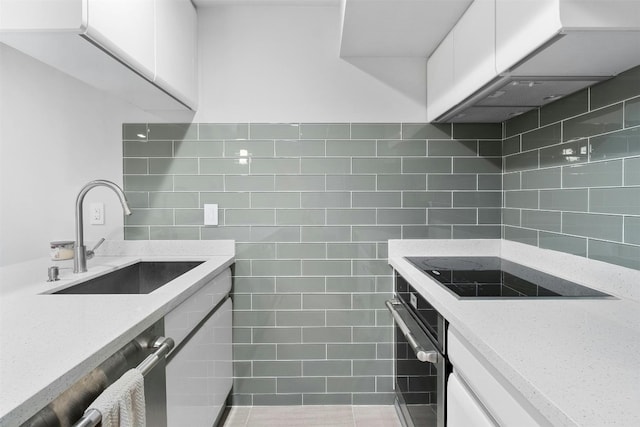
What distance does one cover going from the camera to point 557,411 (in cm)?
58

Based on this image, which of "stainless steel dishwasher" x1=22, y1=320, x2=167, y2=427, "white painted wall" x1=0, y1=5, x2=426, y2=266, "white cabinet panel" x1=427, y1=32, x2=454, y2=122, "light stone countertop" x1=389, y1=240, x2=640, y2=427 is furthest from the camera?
"white painted wall" x1=0, y1=5, x2=426, y2=266

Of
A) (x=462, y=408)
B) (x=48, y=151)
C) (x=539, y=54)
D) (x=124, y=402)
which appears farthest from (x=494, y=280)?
(x=48, y=151)

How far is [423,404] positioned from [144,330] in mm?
1082

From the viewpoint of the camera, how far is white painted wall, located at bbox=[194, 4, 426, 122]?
2084mm

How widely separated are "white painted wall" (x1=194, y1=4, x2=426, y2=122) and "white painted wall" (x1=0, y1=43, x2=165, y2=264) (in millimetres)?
512

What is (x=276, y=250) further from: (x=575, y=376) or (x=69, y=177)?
(x=575, y=376)

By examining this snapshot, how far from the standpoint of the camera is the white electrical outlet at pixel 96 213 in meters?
2.06

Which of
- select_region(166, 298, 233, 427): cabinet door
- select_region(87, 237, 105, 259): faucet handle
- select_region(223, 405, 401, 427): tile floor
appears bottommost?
select_region(223, 405, 401, 427): tile floor

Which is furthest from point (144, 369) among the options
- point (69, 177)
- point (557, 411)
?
point (69, 177)

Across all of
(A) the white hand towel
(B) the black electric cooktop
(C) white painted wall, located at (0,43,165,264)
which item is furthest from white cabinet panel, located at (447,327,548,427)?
(C) white painted wall, located at (0,43,165,264)

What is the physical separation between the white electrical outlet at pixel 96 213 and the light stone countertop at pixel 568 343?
173 cm

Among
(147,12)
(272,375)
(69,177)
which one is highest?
(147,12)

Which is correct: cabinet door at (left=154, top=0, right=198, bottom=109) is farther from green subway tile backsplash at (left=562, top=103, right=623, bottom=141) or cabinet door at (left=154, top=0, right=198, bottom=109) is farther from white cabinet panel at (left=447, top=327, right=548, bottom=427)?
green subway tile backsplash at (left=562, top=103, right=623, bottom=141)

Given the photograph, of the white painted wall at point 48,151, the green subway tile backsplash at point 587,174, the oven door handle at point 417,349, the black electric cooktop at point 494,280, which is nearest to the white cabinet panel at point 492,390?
the oven door handle at point 417,349
